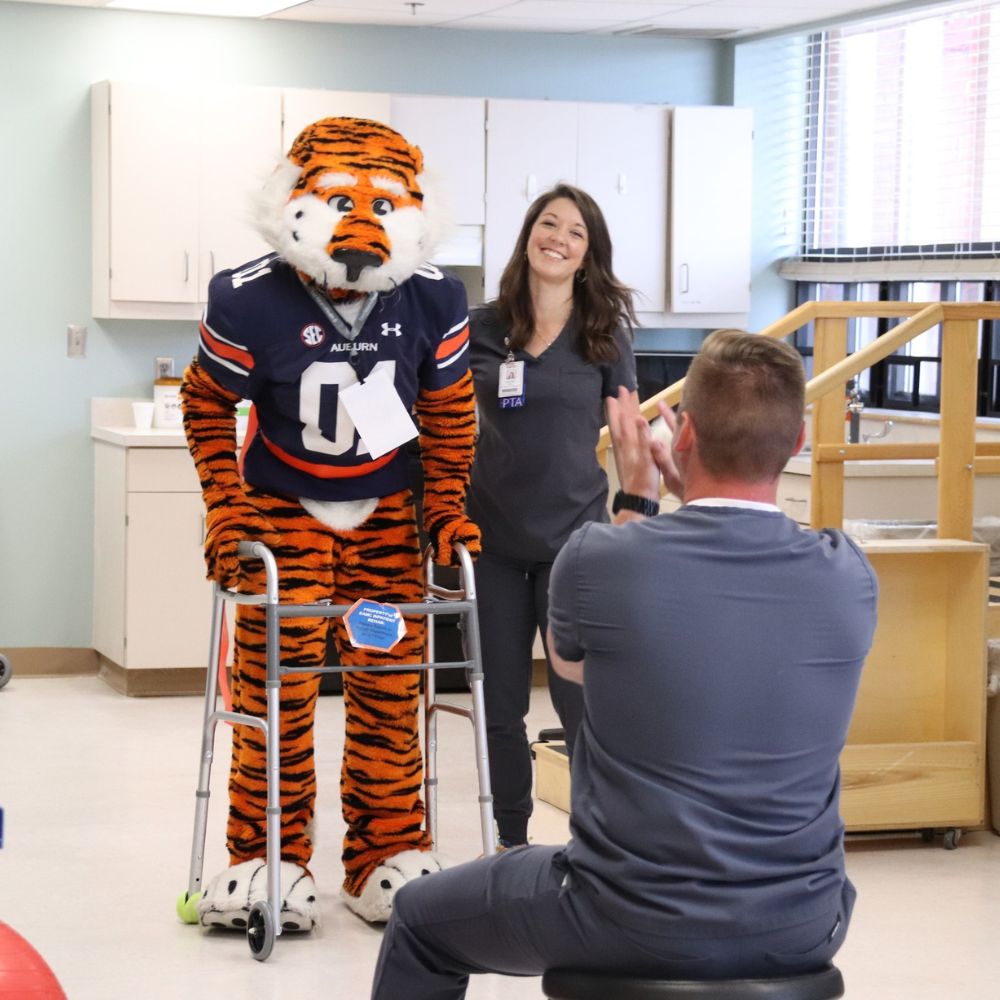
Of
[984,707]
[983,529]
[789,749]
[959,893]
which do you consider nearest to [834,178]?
[983,529]

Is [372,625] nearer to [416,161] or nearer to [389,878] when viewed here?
[389,878]

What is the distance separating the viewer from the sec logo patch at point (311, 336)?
3.37m

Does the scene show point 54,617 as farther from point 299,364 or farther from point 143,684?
point 299,364

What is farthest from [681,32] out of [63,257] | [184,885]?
[184,885]

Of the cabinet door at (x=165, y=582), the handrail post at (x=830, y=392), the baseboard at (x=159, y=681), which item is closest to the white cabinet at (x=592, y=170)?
the cabinet door at (x=165, y=582)

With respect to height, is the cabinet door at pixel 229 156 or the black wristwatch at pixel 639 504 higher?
the cabinet door at pixel 229 156

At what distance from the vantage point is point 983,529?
17.8 feet

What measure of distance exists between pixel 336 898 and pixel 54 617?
299 centimetres

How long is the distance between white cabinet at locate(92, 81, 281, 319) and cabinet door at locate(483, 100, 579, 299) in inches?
33.7

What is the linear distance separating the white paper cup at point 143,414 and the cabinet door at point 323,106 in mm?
1089

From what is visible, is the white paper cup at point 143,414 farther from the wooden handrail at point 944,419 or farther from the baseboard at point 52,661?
the wooden handrail at point 944,419

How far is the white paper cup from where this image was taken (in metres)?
6.28

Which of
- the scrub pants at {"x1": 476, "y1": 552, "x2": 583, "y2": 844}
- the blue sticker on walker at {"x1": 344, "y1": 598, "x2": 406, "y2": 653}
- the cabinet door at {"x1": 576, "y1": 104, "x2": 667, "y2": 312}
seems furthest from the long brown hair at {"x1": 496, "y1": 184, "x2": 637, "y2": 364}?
the cabinet door at {"x1": 576, "y1": 104, "x2": 667, "y2": 312}

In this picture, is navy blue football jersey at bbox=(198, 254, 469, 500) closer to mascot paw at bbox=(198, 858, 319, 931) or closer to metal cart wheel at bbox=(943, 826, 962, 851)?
mascot paw at bbox=(198, 858, 319, 931)
